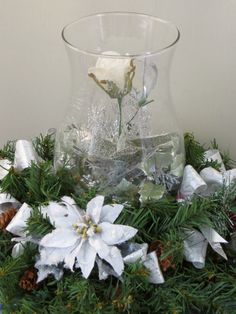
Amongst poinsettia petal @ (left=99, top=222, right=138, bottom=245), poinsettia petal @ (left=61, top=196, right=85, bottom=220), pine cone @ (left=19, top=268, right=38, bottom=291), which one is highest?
poinsettia petal @ (left=61, top=196, right=85, bottom=220)

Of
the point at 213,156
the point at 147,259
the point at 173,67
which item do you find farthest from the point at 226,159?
the point at 147,259

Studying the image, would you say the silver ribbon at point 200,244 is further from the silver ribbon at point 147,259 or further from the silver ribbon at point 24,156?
the silver ribbon at point 24,156

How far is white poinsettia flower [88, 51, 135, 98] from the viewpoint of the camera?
0.53 m

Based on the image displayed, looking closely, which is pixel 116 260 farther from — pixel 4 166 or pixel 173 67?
pixel 173 67

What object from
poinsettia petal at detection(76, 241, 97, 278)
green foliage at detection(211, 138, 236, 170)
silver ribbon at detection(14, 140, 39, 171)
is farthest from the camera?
green foliage at detection(211, 138, 236, 170)

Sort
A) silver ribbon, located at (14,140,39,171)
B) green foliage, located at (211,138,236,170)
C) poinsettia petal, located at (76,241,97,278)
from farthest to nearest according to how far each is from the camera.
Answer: green foliage, located at (211,138,236,170)
silver ribbon, located at (14,140,39,171)
poinsettia petal, located at (76,241,97,278)

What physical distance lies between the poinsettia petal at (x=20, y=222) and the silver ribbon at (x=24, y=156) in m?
0.09

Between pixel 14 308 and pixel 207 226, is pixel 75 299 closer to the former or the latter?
pixel 14 308

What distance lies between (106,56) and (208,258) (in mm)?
292

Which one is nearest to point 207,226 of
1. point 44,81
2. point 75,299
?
point 75,299

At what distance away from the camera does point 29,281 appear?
54cm

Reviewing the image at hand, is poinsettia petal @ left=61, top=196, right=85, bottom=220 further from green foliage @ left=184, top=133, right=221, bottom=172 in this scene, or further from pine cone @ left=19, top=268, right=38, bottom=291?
green foliage @ left=184, top=133, right=221, bottom=172

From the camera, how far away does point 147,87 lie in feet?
1.88

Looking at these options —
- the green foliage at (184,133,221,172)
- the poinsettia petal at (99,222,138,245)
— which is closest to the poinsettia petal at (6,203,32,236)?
the poinsettia petal at (99,222,138,245)
